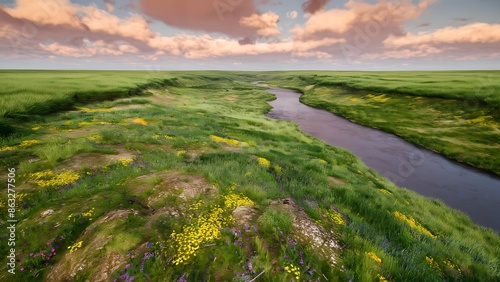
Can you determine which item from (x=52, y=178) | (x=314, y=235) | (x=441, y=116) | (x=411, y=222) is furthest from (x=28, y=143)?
(x=441, y=116)

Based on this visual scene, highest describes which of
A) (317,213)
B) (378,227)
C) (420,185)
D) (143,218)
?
(143,218)

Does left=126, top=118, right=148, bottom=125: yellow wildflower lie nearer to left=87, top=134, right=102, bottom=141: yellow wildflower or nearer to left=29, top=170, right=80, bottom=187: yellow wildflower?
left=87, top=134, right=102, bottom=141: yellow wildflower

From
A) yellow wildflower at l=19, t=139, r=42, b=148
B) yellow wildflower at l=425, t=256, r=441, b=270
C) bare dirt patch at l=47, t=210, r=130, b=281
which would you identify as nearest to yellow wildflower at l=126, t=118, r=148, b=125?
yellow wildflower at l=19, t=139, r=42, b=148

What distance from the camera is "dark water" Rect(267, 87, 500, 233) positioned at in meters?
19.5

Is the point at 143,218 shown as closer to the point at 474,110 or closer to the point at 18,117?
the point at 18,117

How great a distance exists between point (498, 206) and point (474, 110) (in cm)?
3569

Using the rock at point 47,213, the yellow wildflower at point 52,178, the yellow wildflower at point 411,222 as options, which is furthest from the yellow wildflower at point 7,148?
the yellow wildflower at point 411,222

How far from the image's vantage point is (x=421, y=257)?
7754 mm

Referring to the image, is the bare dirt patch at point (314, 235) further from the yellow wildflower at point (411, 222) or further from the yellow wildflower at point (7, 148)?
the yellow wildflower at point (7, 148)

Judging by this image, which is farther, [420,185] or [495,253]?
[420,185]

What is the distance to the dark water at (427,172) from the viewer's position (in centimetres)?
1955

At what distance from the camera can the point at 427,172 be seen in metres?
26.2

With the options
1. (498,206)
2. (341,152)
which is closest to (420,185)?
(498,206)

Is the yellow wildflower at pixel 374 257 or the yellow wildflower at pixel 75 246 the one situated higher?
the yellow wildflower at pixel 75 246
